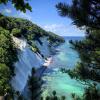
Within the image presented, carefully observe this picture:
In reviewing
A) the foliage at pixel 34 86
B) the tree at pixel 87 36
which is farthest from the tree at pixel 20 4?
the foliage at pixel 34 86

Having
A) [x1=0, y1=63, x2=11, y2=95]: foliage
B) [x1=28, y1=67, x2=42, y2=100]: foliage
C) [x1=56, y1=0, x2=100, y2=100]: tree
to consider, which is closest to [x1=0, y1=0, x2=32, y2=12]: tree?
[x1=56, y1=0, x2=100, y2=100]: tree

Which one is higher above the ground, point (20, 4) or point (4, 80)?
point (20, 4)

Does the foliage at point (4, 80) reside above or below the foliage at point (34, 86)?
below

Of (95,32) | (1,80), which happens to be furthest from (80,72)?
(1,80)

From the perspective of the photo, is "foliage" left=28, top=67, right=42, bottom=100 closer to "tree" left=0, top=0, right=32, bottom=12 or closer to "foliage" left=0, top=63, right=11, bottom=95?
"foliage" left=0, top=63, right=11, bottom=95

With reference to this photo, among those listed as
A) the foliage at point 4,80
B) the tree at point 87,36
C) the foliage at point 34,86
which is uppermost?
the tree at point 87,36

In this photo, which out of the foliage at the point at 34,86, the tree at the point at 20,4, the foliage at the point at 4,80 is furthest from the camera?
the foliage at the point at 4,80

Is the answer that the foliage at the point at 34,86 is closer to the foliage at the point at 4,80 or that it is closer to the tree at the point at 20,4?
the foliage at the point at 4,80

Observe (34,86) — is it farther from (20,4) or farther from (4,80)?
(4,80)

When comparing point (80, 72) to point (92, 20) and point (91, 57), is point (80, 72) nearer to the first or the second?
point (91, 57)

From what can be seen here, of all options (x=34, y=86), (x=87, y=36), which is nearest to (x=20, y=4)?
(x=87, y=36)
